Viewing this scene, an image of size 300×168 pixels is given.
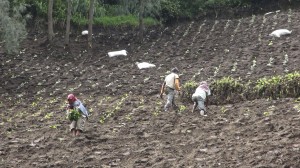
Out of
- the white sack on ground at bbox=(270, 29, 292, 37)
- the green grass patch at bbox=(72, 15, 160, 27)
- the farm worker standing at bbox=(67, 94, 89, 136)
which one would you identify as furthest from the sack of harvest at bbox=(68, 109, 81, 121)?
the green grass patch at bbox=(72, 15, 160, 27)

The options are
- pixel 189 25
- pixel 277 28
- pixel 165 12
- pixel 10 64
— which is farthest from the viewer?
pixel 165 12

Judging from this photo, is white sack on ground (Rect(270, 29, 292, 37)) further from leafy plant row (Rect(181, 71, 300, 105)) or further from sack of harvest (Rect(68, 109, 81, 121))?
sack of harvest (Rect(68, 109, 81, 121))

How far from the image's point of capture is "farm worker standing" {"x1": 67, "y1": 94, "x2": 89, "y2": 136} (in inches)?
494

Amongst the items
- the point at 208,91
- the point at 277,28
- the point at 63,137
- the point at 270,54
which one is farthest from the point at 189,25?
the point at 63,137

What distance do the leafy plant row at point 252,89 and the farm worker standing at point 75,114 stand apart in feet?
14.2

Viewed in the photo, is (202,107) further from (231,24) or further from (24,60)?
(231,24)

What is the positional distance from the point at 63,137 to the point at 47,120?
2.53 m

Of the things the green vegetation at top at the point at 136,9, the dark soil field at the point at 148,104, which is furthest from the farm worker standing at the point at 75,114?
the green vegetation at top at the point at 136,9

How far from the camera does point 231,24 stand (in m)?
31.8

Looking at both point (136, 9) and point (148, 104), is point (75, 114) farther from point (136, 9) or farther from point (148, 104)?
point (136, 9)

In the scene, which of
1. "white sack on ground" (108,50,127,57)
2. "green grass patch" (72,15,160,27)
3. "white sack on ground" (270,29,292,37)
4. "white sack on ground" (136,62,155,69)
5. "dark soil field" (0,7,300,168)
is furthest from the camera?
"green grass patch" (72,15,160,27)

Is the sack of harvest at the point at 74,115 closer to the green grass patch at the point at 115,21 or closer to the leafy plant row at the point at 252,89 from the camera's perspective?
the leafy plant row at the point at 252,89

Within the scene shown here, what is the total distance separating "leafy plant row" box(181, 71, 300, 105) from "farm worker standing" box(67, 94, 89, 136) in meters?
4.32

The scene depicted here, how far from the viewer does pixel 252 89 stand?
15.1m
